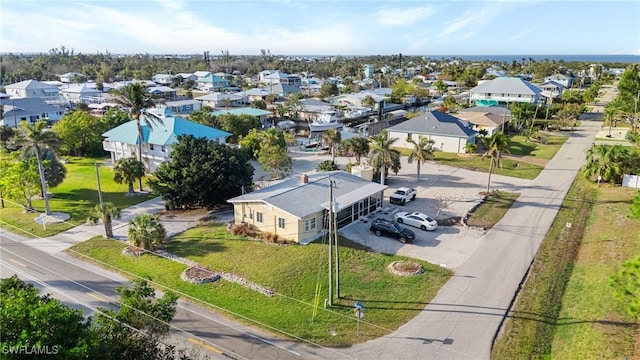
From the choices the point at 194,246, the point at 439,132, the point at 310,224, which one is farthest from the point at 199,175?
the point at 439,132

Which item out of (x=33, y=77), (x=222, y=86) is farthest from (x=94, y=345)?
(x=33, y=77)

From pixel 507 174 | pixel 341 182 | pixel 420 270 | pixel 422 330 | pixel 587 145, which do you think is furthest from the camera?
pixel 587 145

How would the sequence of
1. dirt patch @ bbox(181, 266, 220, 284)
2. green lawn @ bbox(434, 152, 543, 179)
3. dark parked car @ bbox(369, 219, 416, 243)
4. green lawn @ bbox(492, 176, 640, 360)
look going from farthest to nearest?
green lawn @ bbox(434, 152, 543, 179) → dark parked car @ bbox(369, 219, 416, 243) → dirt patch @ bbox(181, 266, 220, 284) → green lawn @ bbox(492, 176, 640, 360)

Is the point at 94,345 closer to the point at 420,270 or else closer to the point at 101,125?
the point at 420,270

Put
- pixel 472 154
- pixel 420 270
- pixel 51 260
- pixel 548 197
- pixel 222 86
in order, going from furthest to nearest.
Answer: pixel 222 86
pixel 472 154
pixel 548 197
pixel 51 260
pixel 420 270

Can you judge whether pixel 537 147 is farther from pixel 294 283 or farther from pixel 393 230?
pixel 294 283

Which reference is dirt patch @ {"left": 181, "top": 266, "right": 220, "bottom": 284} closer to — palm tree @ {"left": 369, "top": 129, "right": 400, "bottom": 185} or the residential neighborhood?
the residential neighborhood

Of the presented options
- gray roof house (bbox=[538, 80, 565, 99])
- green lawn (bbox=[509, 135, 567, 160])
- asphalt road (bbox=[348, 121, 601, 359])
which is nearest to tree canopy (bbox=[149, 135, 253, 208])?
asphalt road (bbox=[348, 121, 601, 359])

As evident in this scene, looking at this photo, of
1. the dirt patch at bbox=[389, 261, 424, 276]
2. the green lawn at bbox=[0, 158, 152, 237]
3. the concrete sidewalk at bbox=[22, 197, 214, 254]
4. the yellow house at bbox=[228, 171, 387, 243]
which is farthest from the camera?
the green lawn at bbox=[0, 158, 152, 237]
